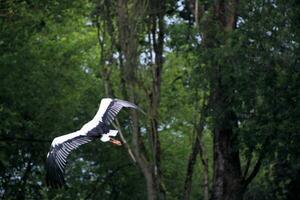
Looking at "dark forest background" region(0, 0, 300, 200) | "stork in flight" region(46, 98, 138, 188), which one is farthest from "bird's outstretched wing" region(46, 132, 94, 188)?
"dark forest background" region(0, 0, 300, 200)

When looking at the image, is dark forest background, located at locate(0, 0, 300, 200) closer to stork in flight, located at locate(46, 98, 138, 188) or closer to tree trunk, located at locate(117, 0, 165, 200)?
tree trunk, located at locate(117, 0, 165, 200)

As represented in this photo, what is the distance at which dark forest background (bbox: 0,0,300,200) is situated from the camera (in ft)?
93.7

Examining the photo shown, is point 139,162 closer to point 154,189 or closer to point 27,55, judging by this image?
point 154,189

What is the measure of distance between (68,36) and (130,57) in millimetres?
7889

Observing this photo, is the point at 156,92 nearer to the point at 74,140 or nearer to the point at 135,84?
the point at 135,84

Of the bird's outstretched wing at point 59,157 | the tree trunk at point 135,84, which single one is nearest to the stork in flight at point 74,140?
the bird's outstretched wing at point 59,157

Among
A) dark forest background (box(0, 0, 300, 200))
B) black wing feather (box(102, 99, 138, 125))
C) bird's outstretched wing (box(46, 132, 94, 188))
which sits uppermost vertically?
Answer: dark forest background (box(0, 0, 300, 200))

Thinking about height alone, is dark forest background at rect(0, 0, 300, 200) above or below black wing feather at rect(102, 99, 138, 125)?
above

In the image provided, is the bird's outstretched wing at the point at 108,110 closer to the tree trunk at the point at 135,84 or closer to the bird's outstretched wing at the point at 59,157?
the bird's outstretched wing at the point at 59,157

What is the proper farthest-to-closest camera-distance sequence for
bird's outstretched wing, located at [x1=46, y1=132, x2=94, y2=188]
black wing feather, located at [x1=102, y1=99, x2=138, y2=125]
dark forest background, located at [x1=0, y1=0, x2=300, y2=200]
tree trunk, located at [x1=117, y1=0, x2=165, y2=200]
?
tree trunk, located at [x1=117, y1=0, x2=165, y2=200] < dark forest background, located at [x1=0, y1=0, x2=300, y2=200] < black wing feather, located at [x1=102, y1=99, x2=138, y2=125] < bird's outstretched wing, located at [x1=46, y1=132, x2=94, y2=188]

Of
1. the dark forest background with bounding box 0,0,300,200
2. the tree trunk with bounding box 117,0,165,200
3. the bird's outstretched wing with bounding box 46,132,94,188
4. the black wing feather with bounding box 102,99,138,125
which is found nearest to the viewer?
the bird's outstretched wing with bounding box 46,132,94,188

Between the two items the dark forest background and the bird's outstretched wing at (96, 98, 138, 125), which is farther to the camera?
the dark forest background

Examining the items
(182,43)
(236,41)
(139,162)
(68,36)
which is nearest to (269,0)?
(236,41)

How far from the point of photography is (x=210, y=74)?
30.2m
